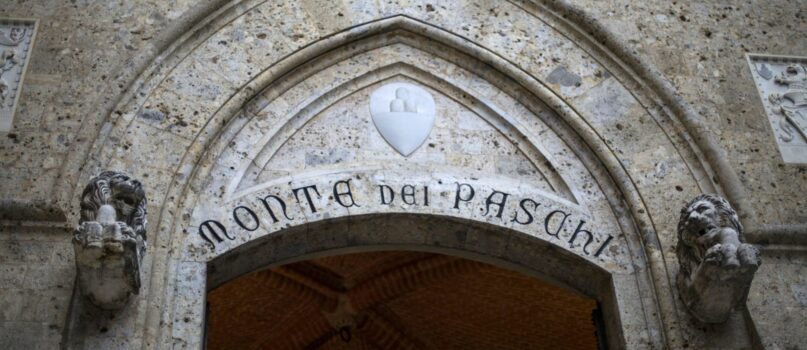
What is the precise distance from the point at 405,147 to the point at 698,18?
2.43 metres

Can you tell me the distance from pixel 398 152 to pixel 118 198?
1987mm

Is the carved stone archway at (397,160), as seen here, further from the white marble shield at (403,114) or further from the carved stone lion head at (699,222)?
the carved stone lion head at (699,222)

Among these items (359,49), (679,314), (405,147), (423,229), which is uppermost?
(359,49)

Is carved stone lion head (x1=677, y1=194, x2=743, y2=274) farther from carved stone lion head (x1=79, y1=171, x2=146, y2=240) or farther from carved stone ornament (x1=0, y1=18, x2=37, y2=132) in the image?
carved stone ornament (x1=0, y1=18, x2=37, y2=132)

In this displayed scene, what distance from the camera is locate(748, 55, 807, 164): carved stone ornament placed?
8.38 metres

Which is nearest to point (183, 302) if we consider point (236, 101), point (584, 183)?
point (236, 101)

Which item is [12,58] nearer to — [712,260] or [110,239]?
[110,239]

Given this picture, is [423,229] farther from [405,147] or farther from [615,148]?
[615,148]

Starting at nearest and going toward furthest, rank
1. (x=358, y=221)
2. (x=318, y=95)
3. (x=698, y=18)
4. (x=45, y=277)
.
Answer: (x=45, y=277) → (x=358, y=221) → (x=318, y=95) → (x=698, y=18)

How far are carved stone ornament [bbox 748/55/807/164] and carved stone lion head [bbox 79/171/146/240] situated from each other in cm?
415

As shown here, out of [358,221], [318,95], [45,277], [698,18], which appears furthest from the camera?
[698,18]

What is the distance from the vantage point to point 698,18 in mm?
9023

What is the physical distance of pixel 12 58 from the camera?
8.11 metres

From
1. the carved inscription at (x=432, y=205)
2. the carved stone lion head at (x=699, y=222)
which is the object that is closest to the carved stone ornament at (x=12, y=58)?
the carved inscription at (x=432, y=205)
